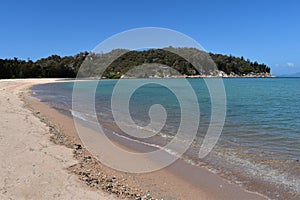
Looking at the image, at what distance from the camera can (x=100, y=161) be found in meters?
7.09

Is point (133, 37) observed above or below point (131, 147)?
above

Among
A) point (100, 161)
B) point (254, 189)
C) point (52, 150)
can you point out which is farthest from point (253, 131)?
point (52, 150)

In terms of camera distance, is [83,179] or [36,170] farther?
[36,170]

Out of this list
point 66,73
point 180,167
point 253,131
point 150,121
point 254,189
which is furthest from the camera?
point 66,73

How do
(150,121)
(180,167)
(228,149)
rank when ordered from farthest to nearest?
1. (150,121)
2. (228,149)
3. (180,167)

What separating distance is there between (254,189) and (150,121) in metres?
8.98

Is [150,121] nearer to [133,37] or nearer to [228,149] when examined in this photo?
[228,149]

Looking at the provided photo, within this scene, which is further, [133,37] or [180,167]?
[133,37]

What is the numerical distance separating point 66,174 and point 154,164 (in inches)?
96.7

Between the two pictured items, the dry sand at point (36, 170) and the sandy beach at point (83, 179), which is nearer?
the dry sand at point (36, 170)

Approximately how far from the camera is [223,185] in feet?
19.1

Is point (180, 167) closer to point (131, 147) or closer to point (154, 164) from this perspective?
point (154, 164)

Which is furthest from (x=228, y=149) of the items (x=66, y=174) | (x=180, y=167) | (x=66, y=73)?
(x=66, y=73)

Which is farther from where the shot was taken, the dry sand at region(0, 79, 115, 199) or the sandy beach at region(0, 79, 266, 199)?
the sandy beach at region(0, 79, 266, 199)
